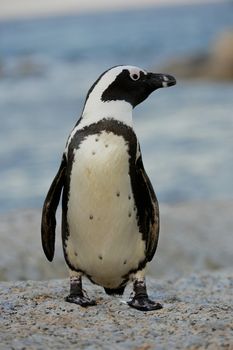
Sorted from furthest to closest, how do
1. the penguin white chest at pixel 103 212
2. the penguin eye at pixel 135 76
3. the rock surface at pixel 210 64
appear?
1. the rock surface at pixel 210 64
2. the penguin eye at pixel 135 76
3. the penguin white chest at pixel 103 212

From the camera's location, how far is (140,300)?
10.8ft

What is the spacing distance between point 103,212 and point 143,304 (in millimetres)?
428

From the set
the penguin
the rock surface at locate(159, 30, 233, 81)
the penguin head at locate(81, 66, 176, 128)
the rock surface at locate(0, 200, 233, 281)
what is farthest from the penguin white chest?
the rock surface at locate(159, 30, 233, 81)

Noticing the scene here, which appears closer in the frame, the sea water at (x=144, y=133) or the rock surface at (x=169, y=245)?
the rock surface at (x=169, y=245)

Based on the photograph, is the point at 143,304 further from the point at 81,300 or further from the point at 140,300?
the point at 81,300

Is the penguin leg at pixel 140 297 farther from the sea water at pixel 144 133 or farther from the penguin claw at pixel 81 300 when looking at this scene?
the sea water at pixel 144 133

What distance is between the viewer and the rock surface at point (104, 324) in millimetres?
2734

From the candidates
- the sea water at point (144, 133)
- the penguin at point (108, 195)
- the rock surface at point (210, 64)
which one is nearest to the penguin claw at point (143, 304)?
the penguin at point (108, 195)

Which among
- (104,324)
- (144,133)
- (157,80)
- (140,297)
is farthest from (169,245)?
(144,133)

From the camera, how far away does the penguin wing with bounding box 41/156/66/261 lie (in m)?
3.23

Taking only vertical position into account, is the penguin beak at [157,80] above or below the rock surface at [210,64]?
below

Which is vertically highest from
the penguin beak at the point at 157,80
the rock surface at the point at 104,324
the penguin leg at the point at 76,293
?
the penguin beak at the point at 157,80

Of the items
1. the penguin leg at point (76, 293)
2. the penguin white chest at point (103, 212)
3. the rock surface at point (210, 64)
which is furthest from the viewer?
the rock surface at point (210, 64)

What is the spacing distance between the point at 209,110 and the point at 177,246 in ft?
37.7
